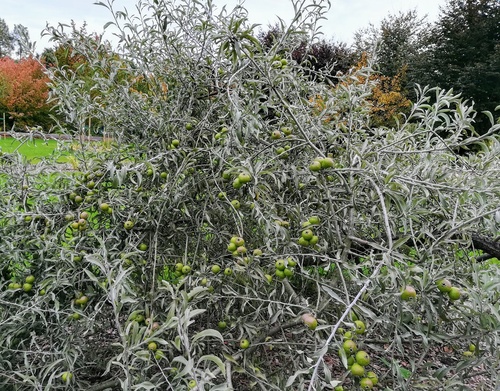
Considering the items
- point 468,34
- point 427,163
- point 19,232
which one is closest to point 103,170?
point 19,232

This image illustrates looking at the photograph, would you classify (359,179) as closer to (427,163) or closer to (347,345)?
(427,163)

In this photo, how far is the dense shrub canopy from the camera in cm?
135

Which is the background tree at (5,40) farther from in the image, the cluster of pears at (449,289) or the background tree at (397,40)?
the cluster of pears at (449,289)

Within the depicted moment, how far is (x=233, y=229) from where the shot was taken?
6.38ft

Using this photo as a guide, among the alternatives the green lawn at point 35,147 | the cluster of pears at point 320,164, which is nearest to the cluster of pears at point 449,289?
the cluster of pears at point 320,164

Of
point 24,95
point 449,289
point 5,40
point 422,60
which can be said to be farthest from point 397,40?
point 5,40

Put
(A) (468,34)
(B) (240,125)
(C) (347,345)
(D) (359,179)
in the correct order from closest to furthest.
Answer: (C) (347,345)
(B) (240,125)
(D) (359,179)
(A) (468,34)

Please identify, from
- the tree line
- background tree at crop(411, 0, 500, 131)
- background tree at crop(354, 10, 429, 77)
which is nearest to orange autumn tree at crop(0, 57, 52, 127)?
the tree line

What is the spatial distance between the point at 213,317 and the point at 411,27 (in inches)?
937

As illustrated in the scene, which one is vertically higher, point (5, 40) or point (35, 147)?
point (5, 40)

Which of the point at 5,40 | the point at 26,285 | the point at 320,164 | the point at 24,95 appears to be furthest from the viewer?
the point at 5,40

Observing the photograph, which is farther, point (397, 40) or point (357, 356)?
point (397, 40)

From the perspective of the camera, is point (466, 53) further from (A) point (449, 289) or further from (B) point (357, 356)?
(B) point (357, 356)

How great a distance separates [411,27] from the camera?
826 inches
